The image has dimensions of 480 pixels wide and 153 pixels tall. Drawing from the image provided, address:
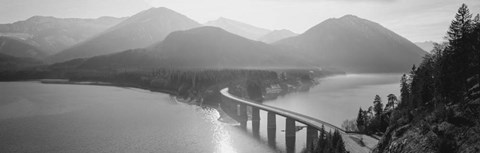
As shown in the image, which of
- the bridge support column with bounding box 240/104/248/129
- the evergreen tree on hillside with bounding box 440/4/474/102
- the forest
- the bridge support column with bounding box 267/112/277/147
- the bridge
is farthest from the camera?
the bridge support column with bounding box 240/104/248/129

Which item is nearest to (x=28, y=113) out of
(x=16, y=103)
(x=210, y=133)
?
(x=16, y=103)

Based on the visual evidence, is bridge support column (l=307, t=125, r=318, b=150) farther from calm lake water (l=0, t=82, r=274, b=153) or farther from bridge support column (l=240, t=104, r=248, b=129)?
bridge support column (l=240, t=104, r=248, b=129)

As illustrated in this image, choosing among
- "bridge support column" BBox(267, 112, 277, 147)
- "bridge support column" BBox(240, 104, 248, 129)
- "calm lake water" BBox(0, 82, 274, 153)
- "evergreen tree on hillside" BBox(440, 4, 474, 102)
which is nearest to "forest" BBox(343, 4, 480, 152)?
"evergreen tree on hillside" BBox(440, 4, 474, 102)

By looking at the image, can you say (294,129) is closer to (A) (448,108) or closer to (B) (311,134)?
(B) (311,134)

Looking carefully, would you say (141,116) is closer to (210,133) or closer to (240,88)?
(210,133)

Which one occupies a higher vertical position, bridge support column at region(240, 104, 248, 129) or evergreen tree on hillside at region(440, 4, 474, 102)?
evergreen tree on hillside at region(440, 4, 474, 102)

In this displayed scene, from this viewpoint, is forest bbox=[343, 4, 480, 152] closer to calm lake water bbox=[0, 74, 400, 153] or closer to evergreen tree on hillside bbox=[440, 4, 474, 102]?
evergreen tree on hillside bbox=[440, 4, 474, 102]

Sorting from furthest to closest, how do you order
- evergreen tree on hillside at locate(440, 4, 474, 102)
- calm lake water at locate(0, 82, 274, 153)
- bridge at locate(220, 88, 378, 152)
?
Result: calm lake water at locate(0, 82, 274, 153), bridge at locate(220, 88, 378, 152), evergreen tree on hillside at locate(440, 4, 474, 102)

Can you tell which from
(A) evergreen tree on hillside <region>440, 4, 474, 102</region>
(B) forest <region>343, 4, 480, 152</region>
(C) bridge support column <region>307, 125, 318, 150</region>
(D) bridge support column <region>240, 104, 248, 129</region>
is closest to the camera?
(B) forest <region>343, 4, 480, 152</region>

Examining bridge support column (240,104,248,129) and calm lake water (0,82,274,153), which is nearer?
calm lake water (0,82,274,153)

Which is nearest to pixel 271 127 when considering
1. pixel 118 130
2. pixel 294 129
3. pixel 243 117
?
pixel 294 129

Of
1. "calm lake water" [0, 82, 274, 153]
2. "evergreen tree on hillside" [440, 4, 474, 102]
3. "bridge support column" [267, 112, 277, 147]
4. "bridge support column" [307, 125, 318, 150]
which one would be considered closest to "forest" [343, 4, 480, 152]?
"evergreen tree on hillside" [440, 4, 474, 102]
